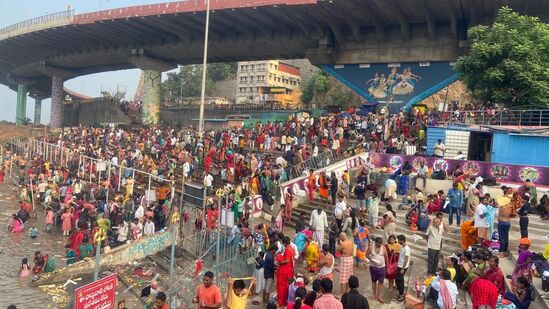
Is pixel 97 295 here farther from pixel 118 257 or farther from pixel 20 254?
pixel 20 254

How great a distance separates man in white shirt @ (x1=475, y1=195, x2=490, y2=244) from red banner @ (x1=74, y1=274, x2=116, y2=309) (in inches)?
309

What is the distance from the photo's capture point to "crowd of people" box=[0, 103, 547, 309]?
8.31 meters

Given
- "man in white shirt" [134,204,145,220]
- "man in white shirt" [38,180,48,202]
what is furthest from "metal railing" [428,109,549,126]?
"man in white shirt" [38,180,48,202]

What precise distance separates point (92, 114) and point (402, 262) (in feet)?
172

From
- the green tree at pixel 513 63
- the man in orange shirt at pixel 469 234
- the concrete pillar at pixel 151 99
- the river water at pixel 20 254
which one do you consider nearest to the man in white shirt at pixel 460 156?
the green tree at pixel 513 63

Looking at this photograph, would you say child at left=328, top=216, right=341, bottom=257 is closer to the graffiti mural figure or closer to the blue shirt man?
the blue shirt man

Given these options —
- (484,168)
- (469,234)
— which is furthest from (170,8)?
(469,234)

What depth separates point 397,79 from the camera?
1266 inches

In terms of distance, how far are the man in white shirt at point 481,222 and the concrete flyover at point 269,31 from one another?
1970cm

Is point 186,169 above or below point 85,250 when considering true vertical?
above

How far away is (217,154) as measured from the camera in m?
22.2

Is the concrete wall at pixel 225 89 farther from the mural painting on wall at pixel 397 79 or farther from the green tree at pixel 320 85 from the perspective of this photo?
the mural painting on wall at pixel 397 79

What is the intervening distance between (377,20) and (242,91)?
53.8m

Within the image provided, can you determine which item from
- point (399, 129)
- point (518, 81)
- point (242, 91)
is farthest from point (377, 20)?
point (242, 91)
